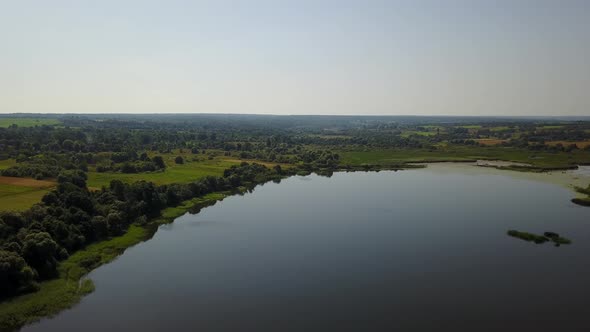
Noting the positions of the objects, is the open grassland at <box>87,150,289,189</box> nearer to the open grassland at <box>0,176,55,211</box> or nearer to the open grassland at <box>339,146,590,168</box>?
the open grassland at <box>0,176,55,211</box>

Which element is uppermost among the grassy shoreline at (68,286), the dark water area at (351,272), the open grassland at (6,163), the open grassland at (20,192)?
the open grassland at (6,163)

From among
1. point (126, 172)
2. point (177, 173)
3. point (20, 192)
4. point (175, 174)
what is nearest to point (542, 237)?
point (175, 174)

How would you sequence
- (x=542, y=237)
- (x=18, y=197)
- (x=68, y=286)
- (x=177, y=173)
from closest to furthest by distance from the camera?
(x=68, y=286)
(x=542, y=237)
(x=18, y=197)
(x=177, y=173)

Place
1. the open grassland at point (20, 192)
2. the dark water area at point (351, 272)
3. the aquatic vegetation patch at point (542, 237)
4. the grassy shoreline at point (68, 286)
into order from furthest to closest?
the open grassland at point (20, 192) < the aquatic vegetation patch at point (542, 237) < the dark water area at point (351, 272) < the grassy shoreline at point (68, 286)

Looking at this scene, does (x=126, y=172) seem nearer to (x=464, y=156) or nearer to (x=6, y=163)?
(x=6, y=163)

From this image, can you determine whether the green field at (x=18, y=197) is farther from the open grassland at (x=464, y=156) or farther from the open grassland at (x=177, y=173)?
the open grassland at (x=464, y=156)

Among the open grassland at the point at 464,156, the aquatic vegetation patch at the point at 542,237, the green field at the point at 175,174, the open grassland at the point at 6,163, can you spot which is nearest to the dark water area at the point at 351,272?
the aquatic vegetation patch at the point at 542,237

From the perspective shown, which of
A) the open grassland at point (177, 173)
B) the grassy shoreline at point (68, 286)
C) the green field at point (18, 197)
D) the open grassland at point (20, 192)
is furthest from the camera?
the open grassland at point (177, 173)

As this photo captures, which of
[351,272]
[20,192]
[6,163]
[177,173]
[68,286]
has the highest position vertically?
[6,163]
